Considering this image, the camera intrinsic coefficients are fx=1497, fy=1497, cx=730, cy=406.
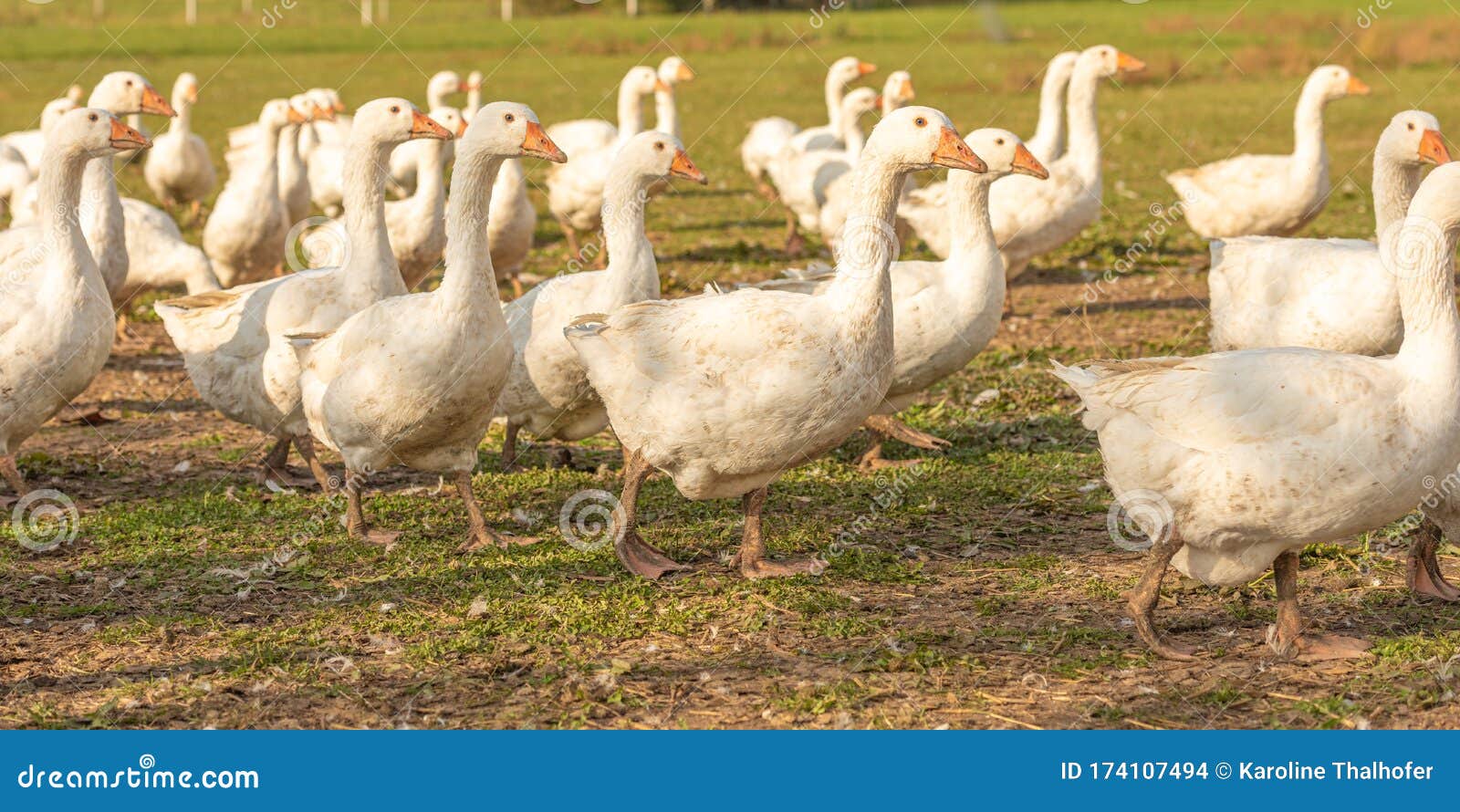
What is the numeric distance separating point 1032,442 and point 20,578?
540 cm

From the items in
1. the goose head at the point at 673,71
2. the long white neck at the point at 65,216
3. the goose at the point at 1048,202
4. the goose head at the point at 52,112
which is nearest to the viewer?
the long white neck at the point at 65,216

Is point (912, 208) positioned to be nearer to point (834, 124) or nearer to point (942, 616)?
point (834, 124)

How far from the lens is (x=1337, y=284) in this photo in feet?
26.0

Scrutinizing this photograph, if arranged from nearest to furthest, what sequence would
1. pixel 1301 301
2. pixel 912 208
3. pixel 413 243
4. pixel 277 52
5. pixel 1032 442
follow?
1. pixel 1301 301
2. pixel 1032 442
3. pixel 413 243
4. pixel 912 208
5. pixel 277 52

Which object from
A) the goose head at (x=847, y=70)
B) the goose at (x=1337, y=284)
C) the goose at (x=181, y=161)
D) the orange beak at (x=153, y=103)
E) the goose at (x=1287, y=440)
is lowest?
the goose at (x=1287, y=440)

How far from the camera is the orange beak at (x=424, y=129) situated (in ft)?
25.1

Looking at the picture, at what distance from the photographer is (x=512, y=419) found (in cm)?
821

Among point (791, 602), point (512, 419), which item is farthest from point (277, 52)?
point (791, 602)

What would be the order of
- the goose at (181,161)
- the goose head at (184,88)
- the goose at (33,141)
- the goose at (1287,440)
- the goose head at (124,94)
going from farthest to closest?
the goose head at (184,88)
the goose at (181,161)
the goose at (33,141)
the goose head at (124,94)
the goose at (1287,440)

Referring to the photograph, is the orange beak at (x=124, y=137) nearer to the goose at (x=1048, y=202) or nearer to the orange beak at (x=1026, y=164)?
the orange beak at (x=1026, y=164)

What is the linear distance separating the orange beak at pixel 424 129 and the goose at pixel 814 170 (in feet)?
20.4

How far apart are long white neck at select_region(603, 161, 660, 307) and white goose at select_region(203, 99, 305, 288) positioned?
5.31 meters

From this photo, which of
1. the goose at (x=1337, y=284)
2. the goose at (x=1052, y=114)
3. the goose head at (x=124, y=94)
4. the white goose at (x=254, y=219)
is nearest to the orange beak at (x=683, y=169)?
the goose at (x=1337, y=284)

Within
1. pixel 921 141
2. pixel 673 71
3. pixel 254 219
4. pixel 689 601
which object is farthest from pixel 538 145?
pixel 673 71
